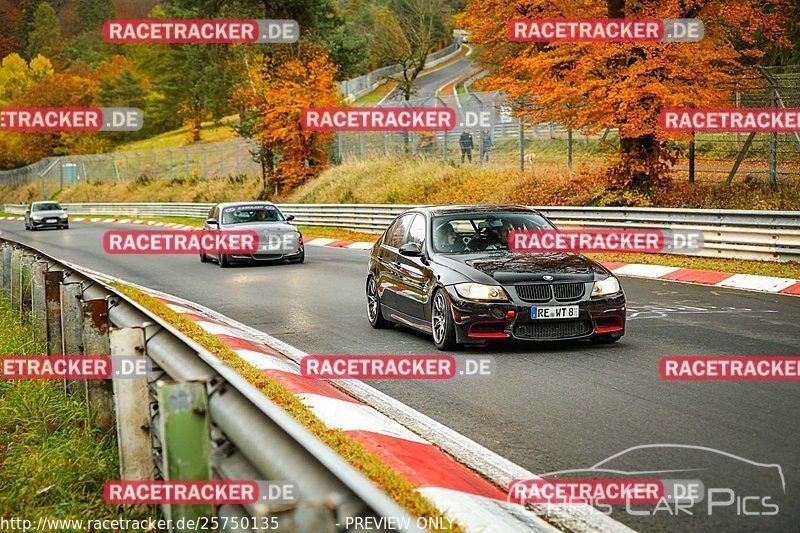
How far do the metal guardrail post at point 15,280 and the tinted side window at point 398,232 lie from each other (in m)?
4.57

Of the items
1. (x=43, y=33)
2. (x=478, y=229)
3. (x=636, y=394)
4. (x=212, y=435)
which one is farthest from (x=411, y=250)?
(x=43, y=33)

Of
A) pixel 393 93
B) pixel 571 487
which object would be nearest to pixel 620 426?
pixel 571 487

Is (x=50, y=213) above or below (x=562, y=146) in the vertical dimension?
below

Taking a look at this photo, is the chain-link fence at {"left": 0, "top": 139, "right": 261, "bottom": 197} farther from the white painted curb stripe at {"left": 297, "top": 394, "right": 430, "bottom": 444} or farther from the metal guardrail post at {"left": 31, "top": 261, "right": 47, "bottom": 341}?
the white painted curb stripe at {"left": 297, "top": 394, "right": 430, "bottom": 444}

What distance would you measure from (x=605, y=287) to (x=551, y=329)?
744 mm

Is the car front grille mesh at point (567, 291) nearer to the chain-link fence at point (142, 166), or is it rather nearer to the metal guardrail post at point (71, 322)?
the metal guardrail post at point (71, 322)

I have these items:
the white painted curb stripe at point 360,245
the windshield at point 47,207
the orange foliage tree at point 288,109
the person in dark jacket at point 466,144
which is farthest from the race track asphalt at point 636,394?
the windshield at point 47,207

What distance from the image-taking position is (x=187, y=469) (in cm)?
372

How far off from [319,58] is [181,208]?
1300cm

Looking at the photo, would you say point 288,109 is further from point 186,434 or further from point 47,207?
point 186,434

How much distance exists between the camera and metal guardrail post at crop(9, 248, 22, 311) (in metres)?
12.4

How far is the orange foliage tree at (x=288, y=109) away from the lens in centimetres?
4447

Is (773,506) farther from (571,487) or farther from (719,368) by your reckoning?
(719,368)

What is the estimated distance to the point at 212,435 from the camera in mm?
3918
